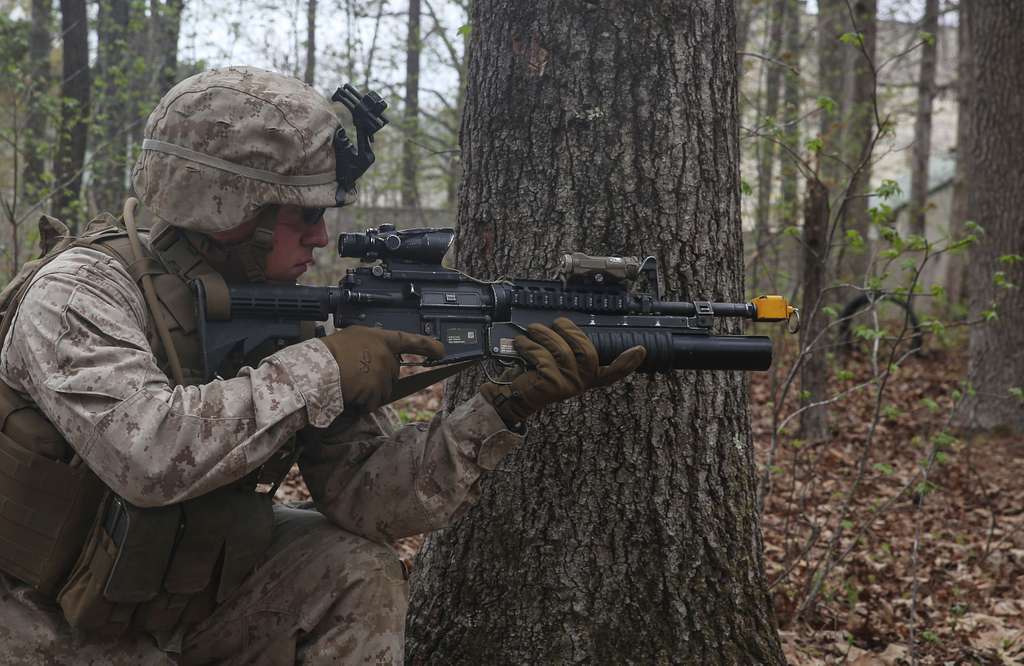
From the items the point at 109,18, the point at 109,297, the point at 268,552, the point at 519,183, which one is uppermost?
the point at 109,18

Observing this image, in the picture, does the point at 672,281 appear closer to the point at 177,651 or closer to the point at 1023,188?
the point at 177,651

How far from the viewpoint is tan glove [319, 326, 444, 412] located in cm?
240

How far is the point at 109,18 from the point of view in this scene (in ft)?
34.5

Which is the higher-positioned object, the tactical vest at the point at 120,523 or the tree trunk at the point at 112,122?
the tree trunk at the point at 112,122

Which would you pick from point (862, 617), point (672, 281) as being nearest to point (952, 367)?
point (862, 617)

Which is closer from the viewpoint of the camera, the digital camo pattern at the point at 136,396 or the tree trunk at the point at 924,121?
the digital camo pattern at the point at 136,396

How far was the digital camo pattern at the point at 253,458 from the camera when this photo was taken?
7.25 ft

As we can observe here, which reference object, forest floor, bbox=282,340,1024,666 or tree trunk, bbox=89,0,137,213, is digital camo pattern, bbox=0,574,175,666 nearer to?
forest floor, bbox=282,340,1024,666

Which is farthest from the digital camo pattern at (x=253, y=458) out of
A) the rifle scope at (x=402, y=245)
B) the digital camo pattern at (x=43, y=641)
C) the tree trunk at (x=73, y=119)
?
the tree trunk at (x=73, y=119)

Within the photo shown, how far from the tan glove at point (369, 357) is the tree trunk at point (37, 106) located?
6007 mm

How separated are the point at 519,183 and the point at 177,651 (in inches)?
70.8

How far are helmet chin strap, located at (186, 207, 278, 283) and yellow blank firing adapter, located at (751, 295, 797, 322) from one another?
4.64ft

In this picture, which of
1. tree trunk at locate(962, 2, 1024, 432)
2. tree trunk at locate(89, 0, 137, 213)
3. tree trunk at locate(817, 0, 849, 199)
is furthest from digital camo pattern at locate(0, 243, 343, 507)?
tree trunk at locate(817, 0, 849, 199)

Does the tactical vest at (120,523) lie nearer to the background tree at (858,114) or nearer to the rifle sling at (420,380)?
the rifle sling at (420,380)
